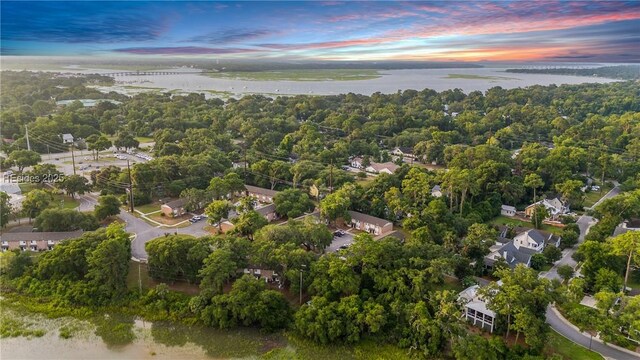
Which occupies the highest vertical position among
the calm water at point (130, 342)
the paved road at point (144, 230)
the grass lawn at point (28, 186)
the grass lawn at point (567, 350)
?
the grass lawn at point (28, 186)

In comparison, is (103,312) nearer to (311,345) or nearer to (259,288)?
(259,288)

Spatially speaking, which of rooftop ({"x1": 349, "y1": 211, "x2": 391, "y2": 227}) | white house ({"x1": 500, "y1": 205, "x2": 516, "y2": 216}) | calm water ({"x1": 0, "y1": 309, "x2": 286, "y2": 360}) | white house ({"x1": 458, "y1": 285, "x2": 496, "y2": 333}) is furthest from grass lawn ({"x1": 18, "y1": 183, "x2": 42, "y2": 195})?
white house ({"x1": 500, "y1": 205, "x2": 516, "y2": 216})

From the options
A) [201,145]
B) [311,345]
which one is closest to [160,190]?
[201,145]

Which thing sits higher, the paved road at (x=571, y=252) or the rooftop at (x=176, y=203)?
the rooftop at (x=176, y=203)

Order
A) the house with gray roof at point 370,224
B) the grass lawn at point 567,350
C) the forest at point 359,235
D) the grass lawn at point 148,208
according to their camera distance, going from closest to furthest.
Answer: the grass lawn at point 567,350 < the forest at point 359,235 < the house with gray roof at point 370,224 < the grass lawn at point 148,208

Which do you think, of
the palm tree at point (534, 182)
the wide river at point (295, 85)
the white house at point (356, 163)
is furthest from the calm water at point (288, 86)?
the palm tree at point (534, 182)

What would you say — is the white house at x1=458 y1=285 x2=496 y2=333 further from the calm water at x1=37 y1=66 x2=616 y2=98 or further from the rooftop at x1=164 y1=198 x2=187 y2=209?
the calm water at x1=37 y1=66 x2=616 y2=98

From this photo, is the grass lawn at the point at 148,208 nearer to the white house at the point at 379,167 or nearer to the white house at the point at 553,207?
the white house at the point at 379,167
